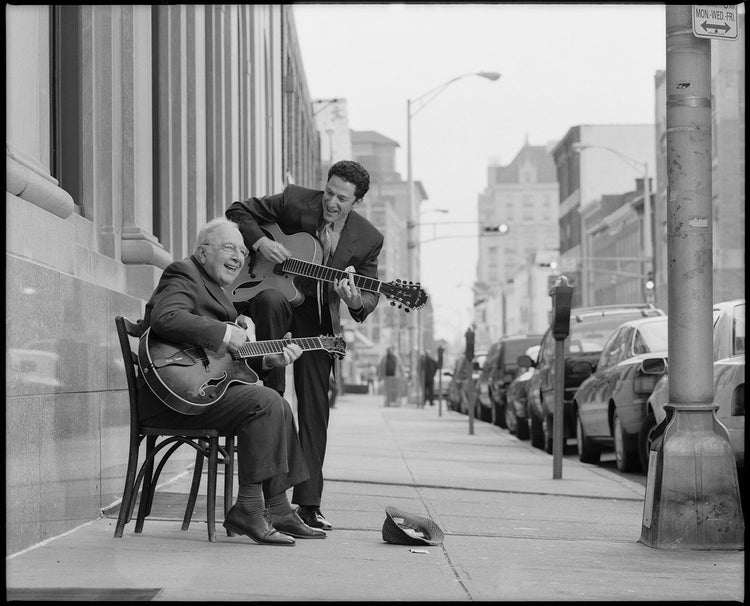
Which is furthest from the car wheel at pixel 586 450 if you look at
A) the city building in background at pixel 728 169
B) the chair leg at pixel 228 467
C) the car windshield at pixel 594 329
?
the city building in background at pixel 728 169

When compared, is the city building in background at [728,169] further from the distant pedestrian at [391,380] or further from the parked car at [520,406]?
the parked car at [520,406]

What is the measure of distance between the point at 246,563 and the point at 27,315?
4.75 feet

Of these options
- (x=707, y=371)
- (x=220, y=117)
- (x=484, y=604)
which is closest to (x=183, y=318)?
(x=484, y=604)

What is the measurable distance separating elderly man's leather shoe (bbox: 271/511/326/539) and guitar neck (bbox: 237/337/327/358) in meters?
0.81

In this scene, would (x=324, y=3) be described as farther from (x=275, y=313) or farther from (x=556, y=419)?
(x=556, y=419)

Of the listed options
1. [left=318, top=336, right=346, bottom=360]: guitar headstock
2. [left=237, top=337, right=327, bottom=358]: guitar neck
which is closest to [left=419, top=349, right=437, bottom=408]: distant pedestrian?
[left=318, top=336, right=346, bottom=360]: guitar headstock

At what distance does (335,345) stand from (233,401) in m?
0.78

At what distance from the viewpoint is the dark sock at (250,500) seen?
261 inches

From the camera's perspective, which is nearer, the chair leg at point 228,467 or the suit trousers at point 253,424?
the suit trousers at point 253,424

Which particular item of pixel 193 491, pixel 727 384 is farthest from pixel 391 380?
pixel 193 491

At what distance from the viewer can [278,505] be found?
22.7ft

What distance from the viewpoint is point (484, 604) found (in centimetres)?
512

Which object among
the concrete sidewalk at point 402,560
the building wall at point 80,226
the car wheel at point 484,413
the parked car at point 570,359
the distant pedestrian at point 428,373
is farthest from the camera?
the distant pedestrian at point 428,373

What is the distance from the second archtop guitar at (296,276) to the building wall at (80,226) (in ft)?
2.81
